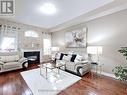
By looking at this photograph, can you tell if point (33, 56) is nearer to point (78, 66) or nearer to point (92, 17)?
point (78, 66)

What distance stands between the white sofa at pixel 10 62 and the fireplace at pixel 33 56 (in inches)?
44.9

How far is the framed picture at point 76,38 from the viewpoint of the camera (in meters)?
4.75

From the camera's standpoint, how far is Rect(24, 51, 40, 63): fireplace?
244 inches

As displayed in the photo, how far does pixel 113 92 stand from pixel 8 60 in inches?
189

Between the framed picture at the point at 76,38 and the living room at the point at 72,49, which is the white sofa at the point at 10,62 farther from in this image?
the framed picture at the point at 76,38

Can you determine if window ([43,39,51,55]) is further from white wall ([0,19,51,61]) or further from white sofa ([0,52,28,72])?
white sofa ([0,52,28,72])

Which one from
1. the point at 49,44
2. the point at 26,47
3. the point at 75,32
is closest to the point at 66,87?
the point at 75,32

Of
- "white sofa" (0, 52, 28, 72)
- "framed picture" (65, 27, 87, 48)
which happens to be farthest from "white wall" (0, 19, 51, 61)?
"framed picture" (65, 27, 87, 48)

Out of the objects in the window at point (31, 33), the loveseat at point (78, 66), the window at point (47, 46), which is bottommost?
the loveseat at point (78, 66)

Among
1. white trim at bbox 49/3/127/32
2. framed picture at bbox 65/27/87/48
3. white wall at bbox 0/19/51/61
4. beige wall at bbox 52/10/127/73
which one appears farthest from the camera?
white wall at bbox 0/19/51/61

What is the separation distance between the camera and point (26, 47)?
609 cm

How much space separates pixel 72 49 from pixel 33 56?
9.74 ft

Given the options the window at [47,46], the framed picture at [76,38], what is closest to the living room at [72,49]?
the framed picture at [76,38]

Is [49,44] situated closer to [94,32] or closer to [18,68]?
[18,68]
